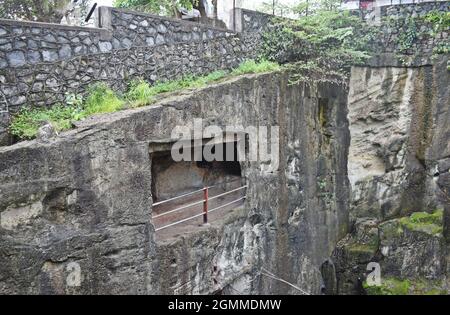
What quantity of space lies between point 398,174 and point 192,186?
6393mm

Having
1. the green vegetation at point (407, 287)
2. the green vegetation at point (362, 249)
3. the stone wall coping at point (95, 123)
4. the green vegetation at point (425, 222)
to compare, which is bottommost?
the green vegetation at point (407, 287)

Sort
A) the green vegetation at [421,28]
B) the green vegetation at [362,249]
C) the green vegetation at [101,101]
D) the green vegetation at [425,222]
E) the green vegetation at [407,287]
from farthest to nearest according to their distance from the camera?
the green vegetation at [362,249]
the green vegetation at [425,222]
the green vegetation at [421,28]
the green vegetation at [407,287]
the green vegetation at [101,101]

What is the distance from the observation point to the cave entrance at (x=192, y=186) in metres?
7.06

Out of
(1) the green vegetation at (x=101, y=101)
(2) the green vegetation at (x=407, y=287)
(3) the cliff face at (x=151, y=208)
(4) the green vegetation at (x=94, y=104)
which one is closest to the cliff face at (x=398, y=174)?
(2) the green vegetation at (x=407, y=287)

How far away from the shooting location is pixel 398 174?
454 inches

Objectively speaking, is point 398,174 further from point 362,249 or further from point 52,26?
point 52,26

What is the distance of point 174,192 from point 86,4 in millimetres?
7311

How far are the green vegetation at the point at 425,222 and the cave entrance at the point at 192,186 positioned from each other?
5.17 m

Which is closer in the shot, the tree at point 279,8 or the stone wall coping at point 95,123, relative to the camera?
the stone wall coping at point 95,123

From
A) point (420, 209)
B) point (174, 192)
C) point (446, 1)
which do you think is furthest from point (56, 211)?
point (446, 1)

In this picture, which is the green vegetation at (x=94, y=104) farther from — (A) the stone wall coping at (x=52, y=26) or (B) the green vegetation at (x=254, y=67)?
(A) the stone wall coping at (x=52, y=26)

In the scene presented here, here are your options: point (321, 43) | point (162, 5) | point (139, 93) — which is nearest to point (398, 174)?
point (321, 43)

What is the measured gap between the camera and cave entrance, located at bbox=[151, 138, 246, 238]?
7062 millimetres
